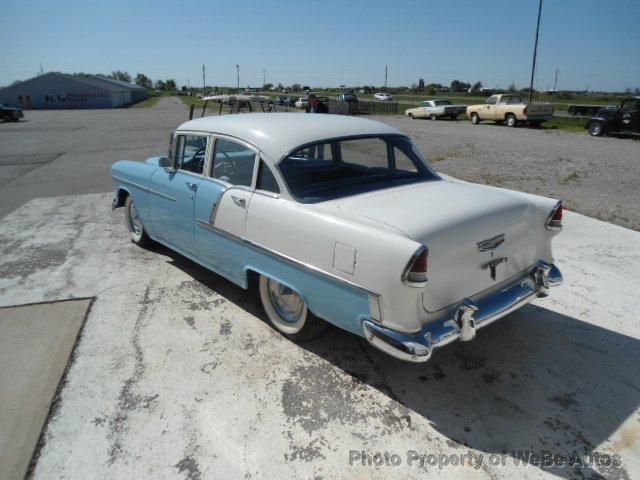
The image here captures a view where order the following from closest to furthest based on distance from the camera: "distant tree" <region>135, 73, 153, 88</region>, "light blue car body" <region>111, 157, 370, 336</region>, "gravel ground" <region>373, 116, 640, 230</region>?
"light blue car body" <region>111, 157, 370, 336</region>
"gravel ground" <region>373, 116, 640, 230</region>
"distant tree" <region>135, 73, 153, 88</region>

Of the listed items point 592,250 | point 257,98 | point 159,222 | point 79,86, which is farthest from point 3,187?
point 79,86

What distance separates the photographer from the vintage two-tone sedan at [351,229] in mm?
2500

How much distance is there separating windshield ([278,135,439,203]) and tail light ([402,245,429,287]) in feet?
3.01

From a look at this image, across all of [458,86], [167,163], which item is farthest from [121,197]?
[458,86]

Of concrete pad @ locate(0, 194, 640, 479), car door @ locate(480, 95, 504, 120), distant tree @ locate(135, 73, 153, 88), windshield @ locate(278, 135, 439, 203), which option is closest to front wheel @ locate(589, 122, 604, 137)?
car door @ locate(480, 95, 504, 120)

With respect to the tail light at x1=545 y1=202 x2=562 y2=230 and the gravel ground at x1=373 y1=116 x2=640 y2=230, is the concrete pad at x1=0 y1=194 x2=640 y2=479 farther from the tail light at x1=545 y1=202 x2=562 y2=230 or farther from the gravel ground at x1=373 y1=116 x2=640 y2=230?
the gravel ground at x1=373 y1=116 x2=640 y2=230

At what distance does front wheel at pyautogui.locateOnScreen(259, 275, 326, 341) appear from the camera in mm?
3221

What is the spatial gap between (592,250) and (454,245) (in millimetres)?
3402

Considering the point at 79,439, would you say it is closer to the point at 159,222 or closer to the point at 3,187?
the point at 159,222

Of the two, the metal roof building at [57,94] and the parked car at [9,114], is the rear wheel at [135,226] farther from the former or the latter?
the metal roof building at [57,94]

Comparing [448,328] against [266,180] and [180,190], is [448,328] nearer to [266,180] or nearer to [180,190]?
[266,180]

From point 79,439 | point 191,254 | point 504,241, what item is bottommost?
point 79,439

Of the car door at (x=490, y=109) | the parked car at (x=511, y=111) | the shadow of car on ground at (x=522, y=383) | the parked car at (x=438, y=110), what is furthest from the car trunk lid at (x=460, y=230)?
the parked car at (x=438, y=110)

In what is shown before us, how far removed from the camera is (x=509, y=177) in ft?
30.4
